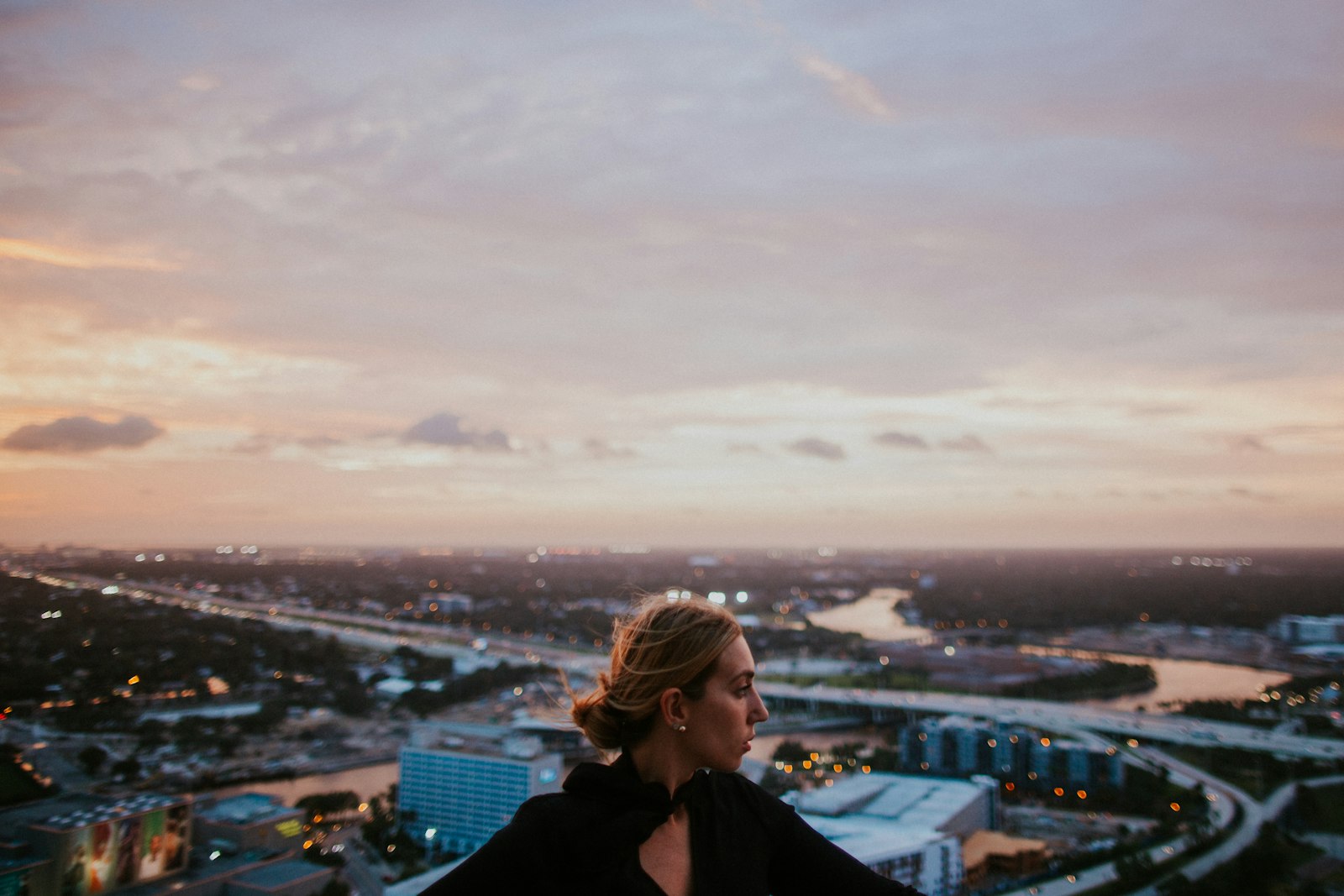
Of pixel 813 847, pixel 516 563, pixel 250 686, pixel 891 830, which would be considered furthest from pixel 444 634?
pixel 516 563

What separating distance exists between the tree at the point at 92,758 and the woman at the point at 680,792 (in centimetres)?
605

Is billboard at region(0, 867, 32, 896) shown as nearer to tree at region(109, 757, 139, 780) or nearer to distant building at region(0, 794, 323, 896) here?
distant building at region(0, 794, 323, 896)

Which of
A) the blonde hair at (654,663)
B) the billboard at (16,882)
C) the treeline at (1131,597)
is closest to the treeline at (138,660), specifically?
the billboard at (16,882)

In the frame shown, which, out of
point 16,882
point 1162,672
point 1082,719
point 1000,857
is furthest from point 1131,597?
point 16,882

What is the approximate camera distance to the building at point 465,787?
18.2ft

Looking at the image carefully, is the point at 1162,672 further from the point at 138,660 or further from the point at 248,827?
the point at 248,827

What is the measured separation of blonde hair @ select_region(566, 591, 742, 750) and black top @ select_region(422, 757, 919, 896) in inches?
0.9

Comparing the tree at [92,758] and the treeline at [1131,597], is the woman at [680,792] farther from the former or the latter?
the treeline at [1131,597]

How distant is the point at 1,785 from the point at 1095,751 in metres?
7.57

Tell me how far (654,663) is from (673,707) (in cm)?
2

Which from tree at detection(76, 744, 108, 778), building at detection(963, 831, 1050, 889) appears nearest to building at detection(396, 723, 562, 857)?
tree at detection(76, 744, 108, 778)

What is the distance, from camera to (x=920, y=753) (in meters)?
8.55

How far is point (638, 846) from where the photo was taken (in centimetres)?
47

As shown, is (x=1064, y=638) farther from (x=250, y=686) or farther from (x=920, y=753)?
(x=250, y=686)
